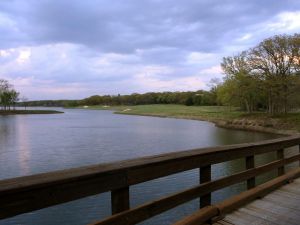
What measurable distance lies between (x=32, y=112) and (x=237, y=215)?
409 ft

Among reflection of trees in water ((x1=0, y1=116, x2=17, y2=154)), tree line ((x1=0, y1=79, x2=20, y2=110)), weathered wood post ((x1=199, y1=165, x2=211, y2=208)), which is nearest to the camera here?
weathered wood post ((x1=199, y1=165, x2=211, y2=208))

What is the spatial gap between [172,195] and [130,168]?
0.79 m

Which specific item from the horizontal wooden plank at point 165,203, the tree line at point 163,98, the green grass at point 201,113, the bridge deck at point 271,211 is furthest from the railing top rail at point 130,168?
the tree line at point 163,98

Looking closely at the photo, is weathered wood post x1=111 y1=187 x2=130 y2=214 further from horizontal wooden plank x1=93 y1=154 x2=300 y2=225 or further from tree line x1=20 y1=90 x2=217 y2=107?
tree line x1=20 y1=90 x2=217 y2=107

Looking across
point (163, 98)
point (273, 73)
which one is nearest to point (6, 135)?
point (273, 73)

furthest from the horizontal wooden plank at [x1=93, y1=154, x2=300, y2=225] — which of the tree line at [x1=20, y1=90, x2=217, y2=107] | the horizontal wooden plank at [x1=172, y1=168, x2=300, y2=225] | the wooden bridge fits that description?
the tree line at [x1=20, y1=90, x2=217, y2=107]

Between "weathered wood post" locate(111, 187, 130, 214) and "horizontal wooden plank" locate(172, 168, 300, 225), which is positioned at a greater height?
"weathered wood post" locate(111, 187, 130, 214)

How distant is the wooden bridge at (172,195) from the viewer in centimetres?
254

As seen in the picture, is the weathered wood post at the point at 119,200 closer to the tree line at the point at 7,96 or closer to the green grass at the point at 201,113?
the green grass at the point at 201,113

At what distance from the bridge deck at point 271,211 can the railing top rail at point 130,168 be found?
28.7 inches

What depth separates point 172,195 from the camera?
3.85 meters

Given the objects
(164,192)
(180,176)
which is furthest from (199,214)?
(180,176)

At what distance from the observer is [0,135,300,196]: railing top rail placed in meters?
2.54

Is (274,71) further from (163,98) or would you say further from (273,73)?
(163,98)
